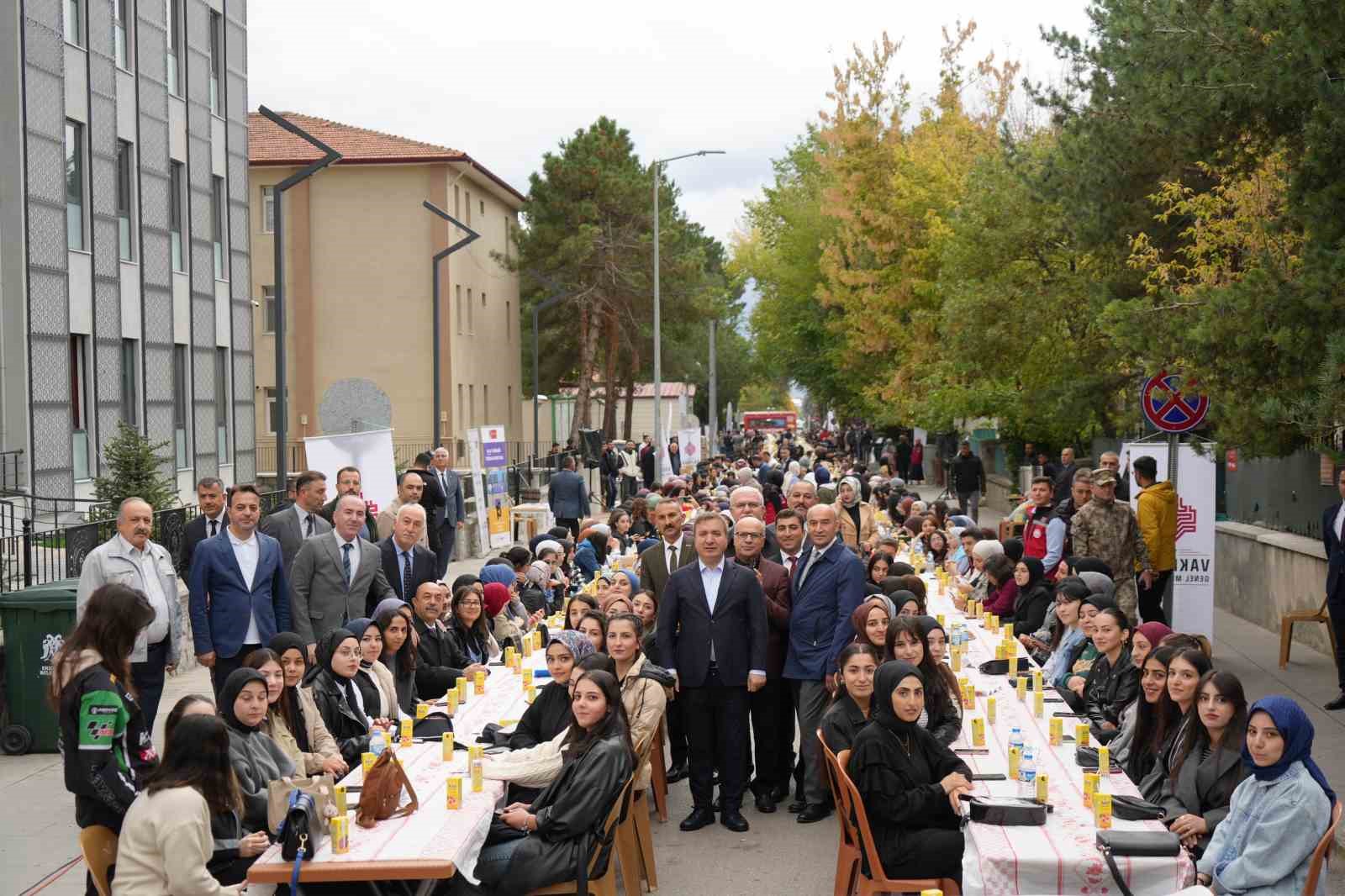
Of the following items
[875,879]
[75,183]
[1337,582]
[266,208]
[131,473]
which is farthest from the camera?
[266,208]

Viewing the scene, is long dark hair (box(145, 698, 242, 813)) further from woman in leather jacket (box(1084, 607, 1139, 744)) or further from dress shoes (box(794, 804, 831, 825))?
woman in leather jacket (box(1084, 607, 1139, 744))

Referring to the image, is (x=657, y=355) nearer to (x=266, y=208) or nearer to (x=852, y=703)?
(x=266, y=208)

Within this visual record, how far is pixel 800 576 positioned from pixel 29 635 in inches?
229

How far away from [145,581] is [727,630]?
375cm

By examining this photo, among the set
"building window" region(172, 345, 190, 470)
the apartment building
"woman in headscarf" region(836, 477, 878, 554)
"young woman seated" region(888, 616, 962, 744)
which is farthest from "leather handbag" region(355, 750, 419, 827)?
"building window" region(172, 345, 190, 470)

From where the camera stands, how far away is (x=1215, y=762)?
710 cm

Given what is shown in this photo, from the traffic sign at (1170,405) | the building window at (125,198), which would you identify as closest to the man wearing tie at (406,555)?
the traffic sign at (1170,405)

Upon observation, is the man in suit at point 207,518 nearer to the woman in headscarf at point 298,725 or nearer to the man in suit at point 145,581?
the man in suit at point 145,581

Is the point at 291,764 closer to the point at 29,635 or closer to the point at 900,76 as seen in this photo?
the point at 29,635

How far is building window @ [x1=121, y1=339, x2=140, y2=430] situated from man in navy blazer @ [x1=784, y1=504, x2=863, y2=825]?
22.1 metres

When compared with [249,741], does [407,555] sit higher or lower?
higher

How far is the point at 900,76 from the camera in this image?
1810 inches

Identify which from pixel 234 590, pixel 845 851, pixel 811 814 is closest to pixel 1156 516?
pixel 811 814

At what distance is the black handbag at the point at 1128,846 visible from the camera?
605cm
